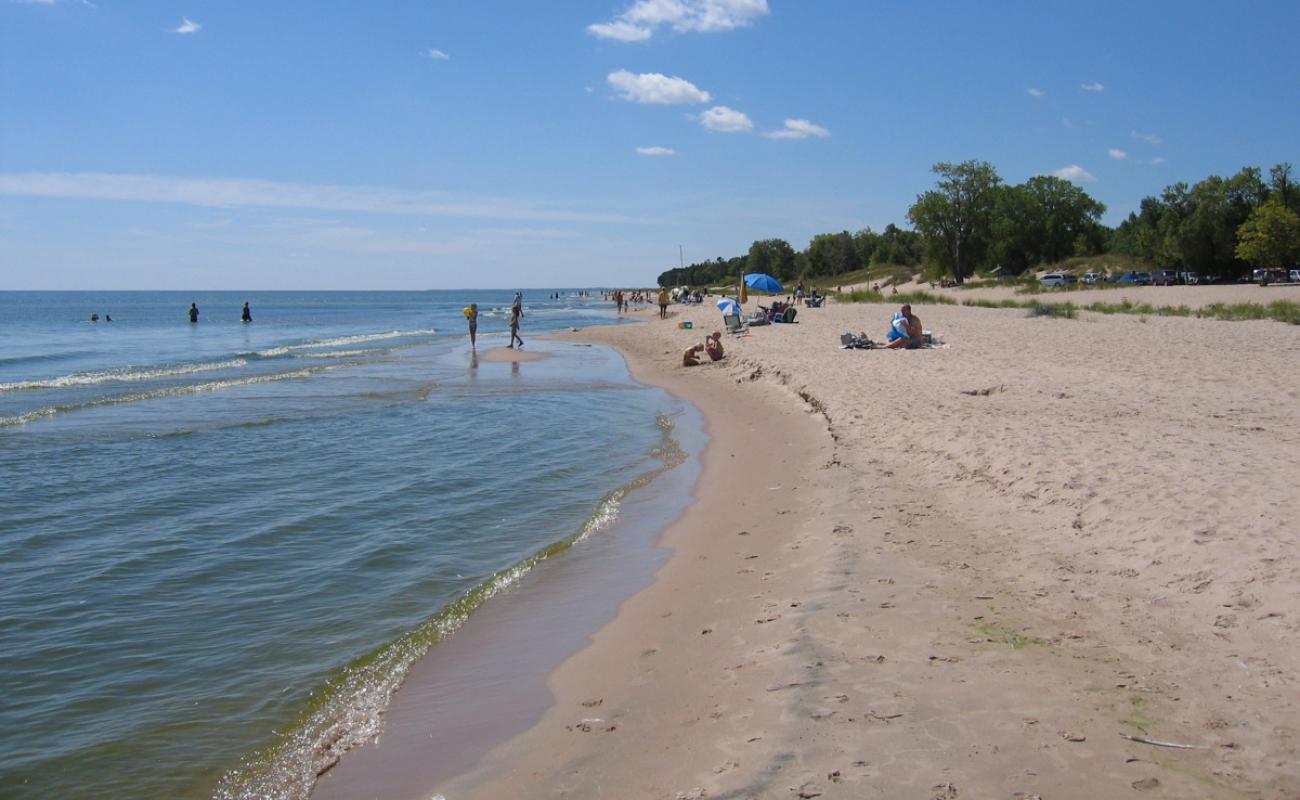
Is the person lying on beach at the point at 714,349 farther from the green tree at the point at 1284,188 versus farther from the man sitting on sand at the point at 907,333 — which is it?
the green tree at the point at 1284,188

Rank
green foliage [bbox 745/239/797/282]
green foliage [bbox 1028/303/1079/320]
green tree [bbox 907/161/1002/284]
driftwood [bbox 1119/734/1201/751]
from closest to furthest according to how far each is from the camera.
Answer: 1. driftwood [bbox 1119/734/1201/751]
2. green foliage [bbox 1028/303/1079/320]
3. green tree [bbox 907/161/1002/284]
4. green foliage [bbox 745/239/797/282]

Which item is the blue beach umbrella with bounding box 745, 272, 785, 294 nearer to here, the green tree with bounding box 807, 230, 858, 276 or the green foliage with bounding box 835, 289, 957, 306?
the green foliage with bounding box 835, 289, 957, 306

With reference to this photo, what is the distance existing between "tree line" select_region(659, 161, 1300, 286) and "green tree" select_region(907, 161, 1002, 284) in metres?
0.08

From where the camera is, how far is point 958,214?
2766 inches

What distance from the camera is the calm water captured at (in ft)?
16.4

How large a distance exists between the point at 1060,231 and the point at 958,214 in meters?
12.1

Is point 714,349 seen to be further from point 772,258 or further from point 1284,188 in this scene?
point 772,258

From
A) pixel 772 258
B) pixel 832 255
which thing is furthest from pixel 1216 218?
pixel 772 258

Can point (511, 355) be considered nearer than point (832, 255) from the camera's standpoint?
Yes

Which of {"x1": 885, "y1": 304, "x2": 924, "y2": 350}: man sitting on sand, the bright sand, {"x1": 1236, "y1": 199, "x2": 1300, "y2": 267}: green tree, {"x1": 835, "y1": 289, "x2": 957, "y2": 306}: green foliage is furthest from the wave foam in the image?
{"x1": 1236, "y1": 199, "x2": 1300, "y2": 267}: green tree

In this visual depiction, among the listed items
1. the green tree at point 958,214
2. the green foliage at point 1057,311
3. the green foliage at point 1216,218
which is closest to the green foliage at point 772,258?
the green tree at point 958,214

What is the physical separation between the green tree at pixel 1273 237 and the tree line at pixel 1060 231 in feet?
0.18

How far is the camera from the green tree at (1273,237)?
149 feet

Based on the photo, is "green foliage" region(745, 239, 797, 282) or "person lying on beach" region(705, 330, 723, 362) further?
"green foliage" region(745, 239, 797, 282)
